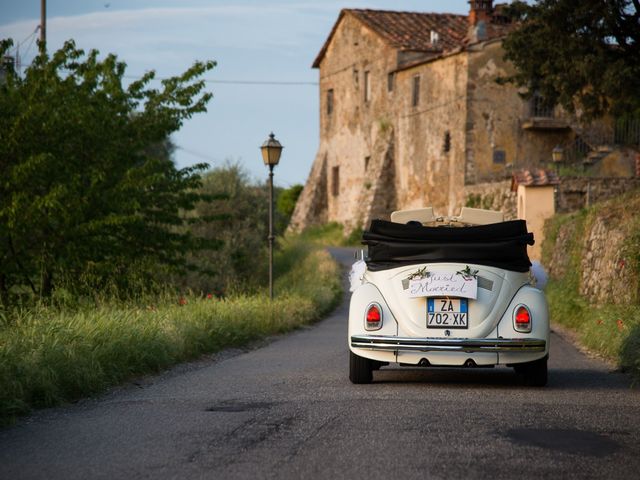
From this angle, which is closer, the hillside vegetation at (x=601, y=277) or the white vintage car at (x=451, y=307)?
the white vintage car at (x=451, y=307)

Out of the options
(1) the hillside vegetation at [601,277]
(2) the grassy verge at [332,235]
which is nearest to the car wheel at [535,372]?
(1) the hillside vegetation at [601,277]

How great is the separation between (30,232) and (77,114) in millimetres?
2610

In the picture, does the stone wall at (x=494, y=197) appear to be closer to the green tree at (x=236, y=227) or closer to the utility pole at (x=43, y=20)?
the green tree at (x=236, y=227)

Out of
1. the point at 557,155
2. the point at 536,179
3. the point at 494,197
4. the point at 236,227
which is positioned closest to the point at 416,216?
the point at 536,179

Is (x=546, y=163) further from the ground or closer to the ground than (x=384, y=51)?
closer to the ground

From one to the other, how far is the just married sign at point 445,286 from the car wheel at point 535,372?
0.93m

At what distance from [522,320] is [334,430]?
3200mm

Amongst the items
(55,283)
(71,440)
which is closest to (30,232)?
(55,283)

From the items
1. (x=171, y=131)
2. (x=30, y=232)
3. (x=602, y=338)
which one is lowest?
(x=602, y=338)

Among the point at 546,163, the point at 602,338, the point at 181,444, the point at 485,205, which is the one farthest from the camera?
the point at 546,163

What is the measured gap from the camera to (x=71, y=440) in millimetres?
7109

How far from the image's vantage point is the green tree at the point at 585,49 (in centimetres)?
2270

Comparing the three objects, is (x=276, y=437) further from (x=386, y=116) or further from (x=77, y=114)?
(x=386, y=116)

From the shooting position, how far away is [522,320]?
9914 millimetres
